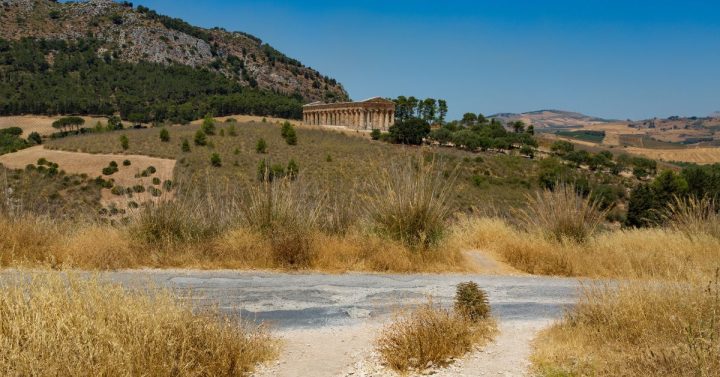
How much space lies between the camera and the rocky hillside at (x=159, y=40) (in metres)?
111

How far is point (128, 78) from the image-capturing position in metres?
101

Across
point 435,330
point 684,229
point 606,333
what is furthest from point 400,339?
point 684,229

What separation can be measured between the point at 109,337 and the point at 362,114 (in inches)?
3677

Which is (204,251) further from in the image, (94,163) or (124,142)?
(124,142)

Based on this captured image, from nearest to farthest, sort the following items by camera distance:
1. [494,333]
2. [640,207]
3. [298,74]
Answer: [494,333] < [640,207] < [298,74]

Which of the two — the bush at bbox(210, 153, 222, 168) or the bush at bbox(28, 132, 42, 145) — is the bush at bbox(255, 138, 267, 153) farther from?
the bush at bbox(28, 132, 42, 145)

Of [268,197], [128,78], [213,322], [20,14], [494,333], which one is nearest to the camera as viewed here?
[213,322]

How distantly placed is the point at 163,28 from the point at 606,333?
139 meters

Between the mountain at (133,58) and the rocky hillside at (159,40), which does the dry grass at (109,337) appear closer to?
the mountain at (133,58)

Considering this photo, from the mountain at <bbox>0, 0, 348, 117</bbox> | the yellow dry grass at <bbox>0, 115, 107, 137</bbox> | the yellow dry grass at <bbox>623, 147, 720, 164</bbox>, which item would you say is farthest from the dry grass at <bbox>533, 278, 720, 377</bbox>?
the yellow dry grass at <bbox>623, 147, 720, 164</bbox>

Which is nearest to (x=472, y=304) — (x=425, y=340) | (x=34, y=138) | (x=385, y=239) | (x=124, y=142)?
(x=425, y=340)

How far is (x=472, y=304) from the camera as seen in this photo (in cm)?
462

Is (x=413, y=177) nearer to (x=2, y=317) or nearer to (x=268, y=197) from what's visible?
(x=268, y=197)

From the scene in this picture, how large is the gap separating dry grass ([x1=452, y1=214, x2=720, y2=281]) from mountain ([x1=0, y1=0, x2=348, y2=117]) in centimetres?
8916
